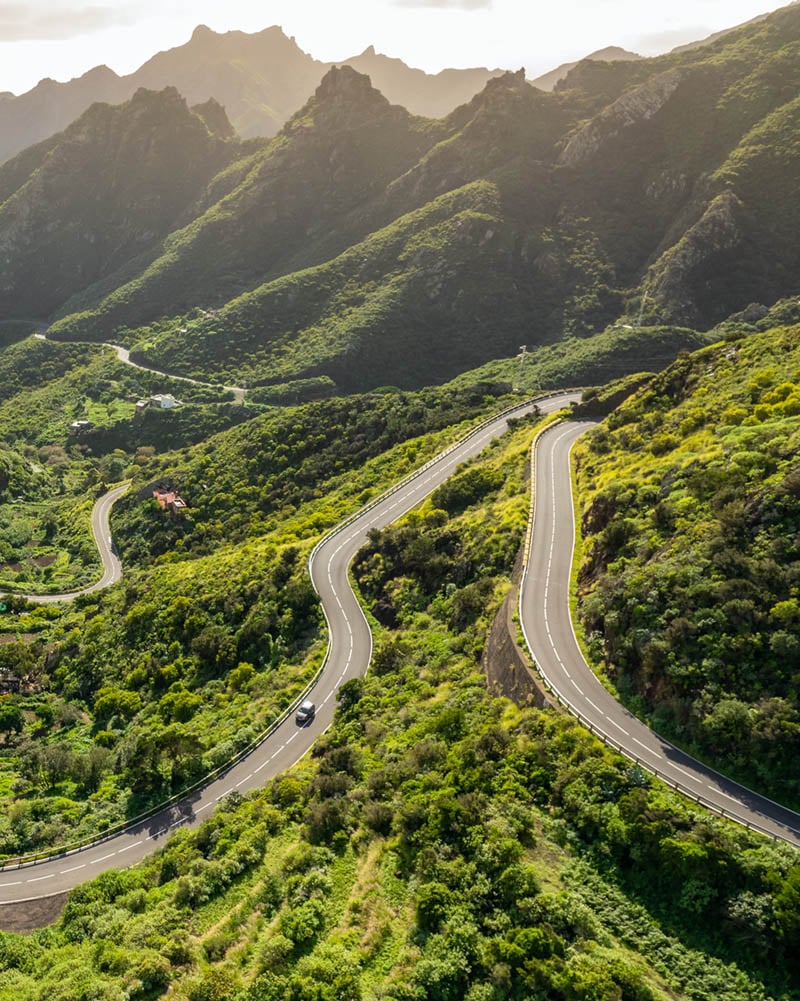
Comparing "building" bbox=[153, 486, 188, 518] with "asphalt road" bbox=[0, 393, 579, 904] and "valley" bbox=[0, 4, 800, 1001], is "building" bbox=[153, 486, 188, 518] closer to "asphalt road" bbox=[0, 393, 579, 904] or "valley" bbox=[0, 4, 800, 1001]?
"valley" bbox=[0, 4, 800, 1001]

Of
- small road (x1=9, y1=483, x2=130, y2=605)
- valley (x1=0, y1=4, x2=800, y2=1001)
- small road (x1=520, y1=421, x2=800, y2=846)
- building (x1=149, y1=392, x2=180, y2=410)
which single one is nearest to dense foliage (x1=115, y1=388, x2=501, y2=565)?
valley (x1=0, y1=4, x2=800, y2=1001)

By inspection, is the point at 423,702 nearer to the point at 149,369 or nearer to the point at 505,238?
the point at 149,369

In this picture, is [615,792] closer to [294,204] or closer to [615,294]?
[615,294]

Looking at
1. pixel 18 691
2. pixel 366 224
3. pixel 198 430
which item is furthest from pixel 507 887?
pixel 366 224

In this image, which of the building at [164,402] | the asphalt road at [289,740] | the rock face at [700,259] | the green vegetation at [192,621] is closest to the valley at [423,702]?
the asphalt road at [289,740]

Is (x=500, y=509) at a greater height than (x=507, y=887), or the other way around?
(x=500, y=509)

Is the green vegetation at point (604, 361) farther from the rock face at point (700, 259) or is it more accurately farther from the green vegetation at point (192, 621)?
the green vegetation at point (192, 621)

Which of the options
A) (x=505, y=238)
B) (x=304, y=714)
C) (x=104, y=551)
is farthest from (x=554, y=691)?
(x=505, y=238)
